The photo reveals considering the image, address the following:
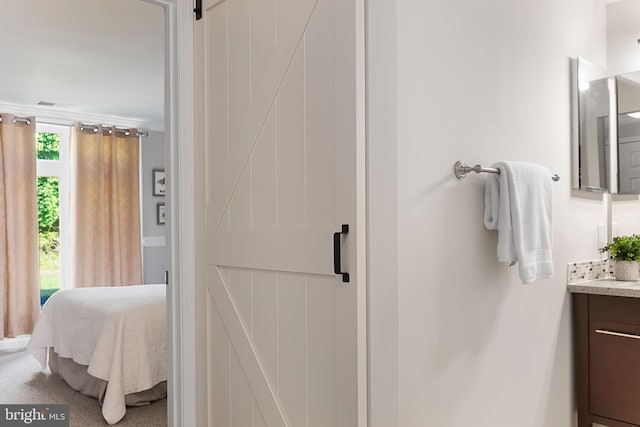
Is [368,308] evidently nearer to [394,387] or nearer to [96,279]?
[394,387]

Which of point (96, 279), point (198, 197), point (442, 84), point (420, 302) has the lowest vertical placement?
point (96, 279)

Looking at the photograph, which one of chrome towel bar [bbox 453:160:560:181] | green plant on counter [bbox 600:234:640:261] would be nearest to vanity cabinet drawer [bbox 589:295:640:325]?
green plant on counter [bbox 600:234:640:261]

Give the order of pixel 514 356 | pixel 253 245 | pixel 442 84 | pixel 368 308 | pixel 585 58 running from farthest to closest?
pixel 585 58
pixel 514 356
pixel 253 245
pixel 442 84
pixel 368 308

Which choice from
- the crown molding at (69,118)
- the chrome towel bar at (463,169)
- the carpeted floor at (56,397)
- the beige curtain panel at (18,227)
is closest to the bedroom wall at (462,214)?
the chrome towel bar at (463,169)

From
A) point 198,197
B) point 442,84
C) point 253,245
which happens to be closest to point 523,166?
point 442,84

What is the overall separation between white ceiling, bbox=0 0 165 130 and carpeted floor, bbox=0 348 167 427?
2610mm

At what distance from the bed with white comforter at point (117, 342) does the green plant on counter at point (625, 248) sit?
110 inches

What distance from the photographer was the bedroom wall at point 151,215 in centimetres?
675

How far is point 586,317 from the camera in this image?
2.53 meters

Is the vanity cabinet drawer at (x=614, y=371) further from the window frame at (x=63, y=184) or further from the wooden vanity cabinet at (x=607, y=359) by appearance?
the window frame at (x=63, y=184)

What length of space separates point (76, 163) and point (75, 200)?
0.43 metres

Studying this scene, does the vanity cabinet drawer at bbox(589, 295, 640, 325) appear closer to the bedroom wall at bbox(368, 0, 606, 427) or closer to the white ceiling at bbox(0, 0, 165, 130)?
the bedroom wall at bbox(368, 0, 606, 427)

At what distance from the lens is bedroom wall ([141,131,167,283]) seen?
22.1 ft

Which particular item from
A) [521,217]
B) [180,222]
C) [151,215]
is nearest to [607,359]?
[521,217]
